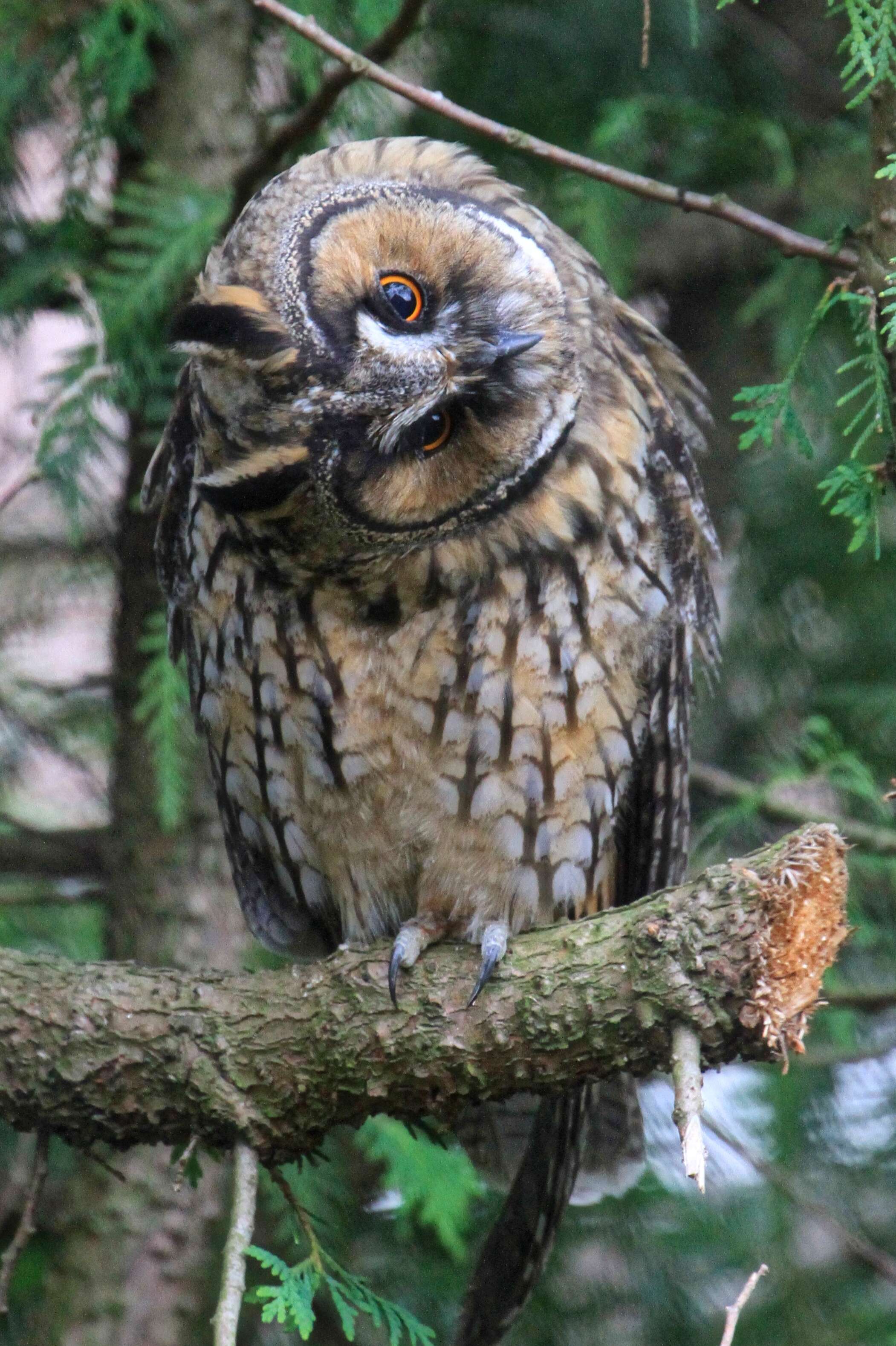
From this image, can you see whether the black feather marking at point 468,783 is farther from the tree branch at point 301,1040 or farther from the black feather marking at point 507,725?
the tree branch at point 301,1040

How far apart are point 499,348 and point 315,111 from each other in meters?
1.03

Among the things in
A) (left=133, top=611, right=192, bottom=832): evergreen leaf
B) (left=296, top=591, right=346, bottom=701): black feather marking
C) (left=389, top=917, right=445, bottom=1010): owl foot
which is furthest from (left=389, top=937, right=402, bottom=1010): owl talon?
(left=133, top=611, right=192, bottom=832): evergreen leaf

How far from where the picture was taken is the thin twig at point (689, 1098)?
1.77 m

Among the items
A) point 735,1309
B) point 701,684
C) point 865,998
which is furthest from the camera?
point 701,684

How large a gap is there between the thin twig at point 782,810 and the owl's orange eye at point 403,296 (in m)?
1.38

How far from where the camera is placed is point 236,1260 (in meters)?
2.06

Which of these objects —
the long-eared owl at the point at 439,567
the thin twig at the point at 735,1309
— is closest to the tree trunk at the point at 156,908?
the long-eared owl at the point at 439,567

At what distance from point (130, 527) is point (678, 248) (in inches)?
62.1

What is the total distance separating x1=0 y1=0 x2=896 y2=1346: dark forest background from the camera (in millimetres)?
3234

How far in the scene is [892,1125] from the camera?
355 cm

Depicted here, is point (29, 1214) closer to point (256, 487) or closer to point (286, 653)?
point (286, 653)

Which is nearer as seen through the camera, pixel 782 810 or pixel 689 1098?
pixel 689 1098

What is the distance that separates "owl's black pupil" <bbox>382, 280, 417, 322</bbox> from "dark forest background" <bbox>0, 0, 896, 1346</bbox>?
85 cm

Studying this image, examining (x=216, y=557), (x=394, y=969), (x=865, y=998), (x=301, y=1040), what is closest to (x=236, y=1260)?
(x=301, y=1040)
